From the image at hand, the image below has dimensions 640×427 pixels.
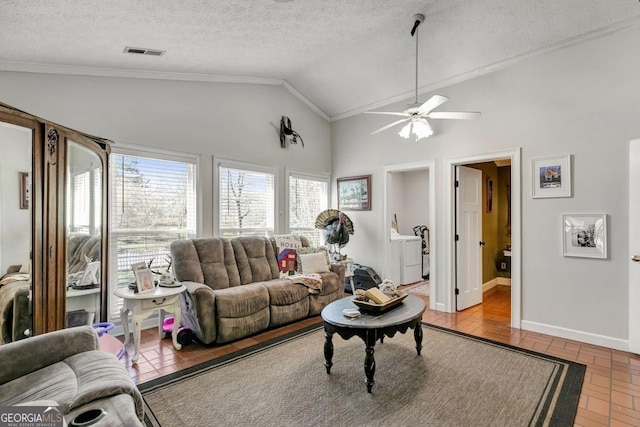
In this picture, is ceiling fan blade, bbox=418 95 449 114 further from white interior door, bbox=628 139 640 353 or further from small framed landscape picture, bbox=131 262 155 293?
small framed landscape picture, bbox=131 262 155 293

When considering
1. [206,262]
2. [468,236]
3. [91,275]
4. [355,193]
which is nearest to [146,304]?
[91,275]

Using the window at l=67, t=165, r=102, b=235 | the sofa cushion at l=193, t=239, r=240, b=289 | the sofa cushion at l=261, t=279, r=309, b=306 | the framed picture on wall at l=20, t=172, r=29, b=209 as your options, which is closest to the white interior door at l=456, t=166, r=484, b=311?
the sofa cushion at l=261, t=279, r=309, b=306

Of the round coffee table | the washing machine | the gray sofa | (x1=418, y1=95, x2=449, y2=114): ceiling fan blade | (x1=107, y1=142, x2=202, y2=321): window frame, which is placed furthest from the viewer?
the washing machine

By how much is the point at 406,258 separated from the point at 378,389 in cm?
360

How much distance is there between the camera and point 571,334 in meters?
3.27

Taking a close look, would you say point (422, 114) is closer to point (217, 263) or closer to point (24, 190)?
point (217, 263)

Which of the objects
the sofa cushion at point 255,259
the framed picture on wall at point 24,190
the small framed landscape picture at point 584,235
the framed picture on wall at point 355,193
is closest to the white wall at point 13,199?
the framed picture on wall at point 24,190

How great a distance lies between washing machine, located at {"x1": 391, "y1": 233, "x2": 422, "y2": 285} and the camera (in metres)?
5.49

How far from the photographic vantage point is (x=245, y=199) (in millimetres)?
4539

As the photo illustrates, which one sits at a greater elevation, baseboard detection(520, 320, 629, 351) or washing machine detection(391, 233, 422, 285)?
washing machine detection(391, 233, 422, 285)

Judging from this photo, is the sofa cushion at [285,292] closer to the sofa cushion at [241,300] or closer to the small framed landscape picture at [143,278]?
the sofa cushion at [241,300]

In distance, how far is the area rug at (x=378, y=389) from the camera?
6.63 ft

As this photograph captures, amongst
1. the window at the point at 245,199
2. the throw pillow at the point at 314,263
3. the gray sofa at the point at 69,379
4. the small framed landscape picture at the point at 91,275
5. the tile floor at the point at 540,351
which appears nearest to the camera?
the gray sofa at the point at 69,379

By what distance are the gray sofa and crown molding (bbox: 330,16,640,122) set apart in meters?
4.43
